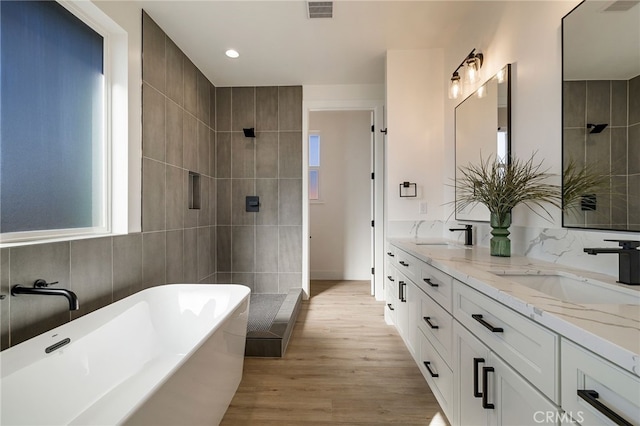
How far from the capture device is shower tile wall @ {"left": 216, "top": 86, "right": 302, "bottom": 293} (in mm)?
3416

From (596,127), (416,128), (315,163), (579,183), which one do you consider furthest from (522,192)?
(315,163)

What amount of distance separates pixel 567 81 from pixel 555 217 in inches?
26.5

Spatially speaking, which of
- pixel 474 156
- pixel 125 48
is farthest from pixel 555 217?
pixel 125 48

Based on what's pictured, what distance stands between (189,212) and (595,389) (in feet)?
9.75

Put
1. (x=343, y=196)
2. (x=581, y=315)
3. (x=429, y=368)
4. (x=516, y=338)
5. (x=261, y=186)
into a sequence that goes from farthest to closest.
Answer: (x=343, y=196) < (x=261, y=186) < (x=429, y=368) < (x=516, y=338) < (x=581, y=315)

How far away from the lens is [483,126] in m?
2.04

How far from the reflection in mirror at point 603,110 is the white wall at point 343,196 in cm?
328

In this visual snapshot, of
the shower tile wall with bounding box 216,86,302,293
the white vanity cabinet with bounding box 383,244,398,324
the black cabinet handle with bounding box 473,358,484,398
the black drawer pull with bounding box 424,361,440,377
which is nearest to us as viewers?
the black cabinet handle with bounding box 473,358,484,398

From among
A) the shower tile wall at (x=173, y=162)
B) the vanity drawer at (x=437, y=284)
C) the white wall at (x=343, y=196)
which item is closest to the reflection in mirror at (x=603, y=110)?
the vanity drawer at (x=437, y=284)

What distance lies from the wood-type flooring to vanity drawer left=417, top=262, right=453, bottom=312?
2.25ft

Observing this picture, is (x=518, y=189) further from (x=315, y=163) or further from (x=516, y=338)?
(x=315, y=163)

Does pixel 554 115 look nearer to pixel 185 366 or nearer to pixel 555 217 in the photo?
pixel 555 217

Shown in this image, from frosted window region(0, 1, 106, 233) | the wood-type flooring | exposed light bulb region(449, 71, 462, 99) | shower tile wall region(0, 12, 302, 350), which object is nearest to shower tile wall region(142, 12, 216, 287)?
shower tile wall region(0, 12, 302, 350)

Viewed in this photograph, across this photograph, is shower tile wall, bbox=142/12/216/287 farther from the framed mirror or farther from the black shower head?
the black shower head
